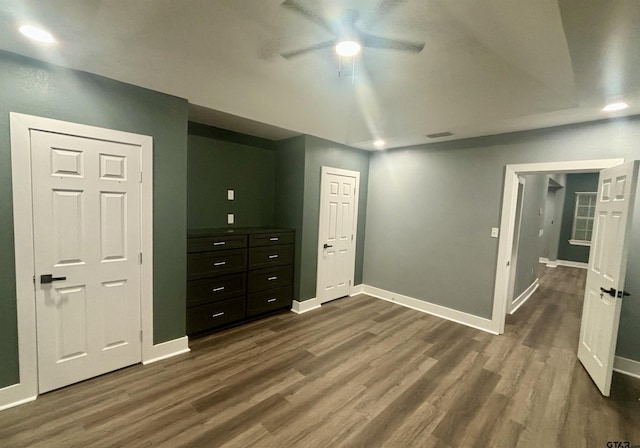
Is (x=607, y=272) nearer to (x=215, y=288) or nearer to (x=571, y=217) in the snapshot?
(x=215, y=288)

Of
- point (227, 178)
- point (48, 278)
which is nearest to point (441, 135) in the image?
point (227, 178)

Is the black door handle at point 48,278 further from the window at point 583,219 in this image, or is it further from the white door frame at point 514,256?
the window at point 583,219

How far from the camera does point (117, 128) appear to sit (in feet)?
7.77

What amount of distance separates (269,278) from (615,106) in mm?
4023

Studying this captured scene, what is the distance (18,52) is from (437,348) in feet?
14.8

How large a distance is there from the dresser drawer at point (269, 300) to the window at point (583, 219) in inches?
338

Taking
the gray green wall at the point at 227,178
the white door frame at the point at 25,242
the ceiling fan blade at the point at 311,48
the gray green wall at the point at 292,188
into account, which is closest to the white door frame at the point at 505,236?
the gray green wall at the point at 292,188

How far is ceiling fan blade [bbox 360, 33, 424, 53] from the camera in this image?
1.63 m

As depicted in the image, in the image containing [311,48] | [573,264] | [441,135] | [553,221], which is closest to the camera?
[311,48]

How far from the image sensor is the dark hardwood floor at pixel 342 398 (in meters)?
1.88

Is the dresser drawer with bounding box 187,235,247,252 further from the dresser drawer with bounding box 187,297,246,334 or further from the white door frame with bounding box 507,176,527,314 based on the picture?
the white door frame with bounding box 507,176,527,314

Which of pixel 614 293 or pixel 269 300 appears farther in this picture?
pixel 269 300

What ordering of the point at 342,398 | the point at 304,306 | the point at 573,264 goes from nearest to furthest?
the point at 342,398, the point at 304,306, the point at 573,264

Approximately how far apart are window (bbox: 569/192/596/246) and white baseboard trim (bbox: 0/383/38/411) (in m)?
A: 11.0
